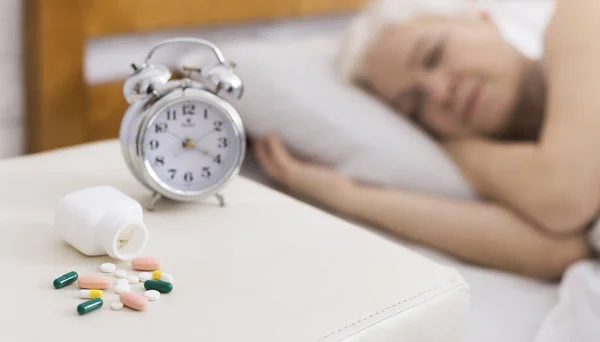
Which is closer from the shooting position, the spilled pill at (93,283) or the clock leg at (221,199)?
the spilled pill at (93,283)

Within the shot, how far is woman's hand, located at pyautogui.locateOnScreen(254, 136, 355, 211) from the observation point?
134 cm

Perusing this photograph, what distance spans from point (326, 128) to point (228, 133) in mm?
545

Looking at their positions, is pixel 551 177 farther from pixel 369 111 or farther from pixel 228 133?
pixel 228 133

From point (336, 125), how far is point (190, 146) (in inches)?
22.8

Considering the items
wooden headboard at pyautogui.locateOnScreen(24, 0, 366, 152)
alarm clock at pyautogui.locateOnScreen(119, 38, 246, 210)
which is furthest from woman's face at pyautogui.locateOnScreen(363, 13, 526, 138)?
alarm clock at pyautogui.locateOnScreen(119, 38, 246, 210)

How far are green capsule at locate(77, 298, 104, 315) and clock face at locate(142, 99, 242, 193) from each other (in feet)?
0.77

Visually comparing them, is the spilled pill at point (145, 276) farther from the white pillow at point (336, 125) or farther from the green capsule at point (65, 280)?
the white pillow at point (336, 125)

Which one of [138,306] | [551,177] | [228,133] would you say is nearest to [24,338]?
[138,306]

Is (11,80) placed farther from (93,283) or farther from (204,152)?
(93,283)

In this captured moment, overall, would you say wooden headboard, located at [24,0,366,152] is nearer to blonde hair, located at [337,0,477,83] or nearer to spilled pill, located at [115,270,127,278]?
blonde hair, located at [337,0,477,83]

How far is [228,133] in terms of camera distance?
34.9 inches

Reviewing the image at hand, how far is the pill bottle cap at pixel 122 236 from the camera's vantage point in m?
0.71

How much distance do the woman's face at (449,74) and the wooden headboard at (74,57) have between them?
0.45 meters

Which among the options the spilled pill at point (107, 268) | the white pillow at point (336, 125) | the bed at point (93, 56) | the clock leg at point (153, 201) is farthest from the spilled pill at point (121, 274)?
the white pillow at point (336, 125)
